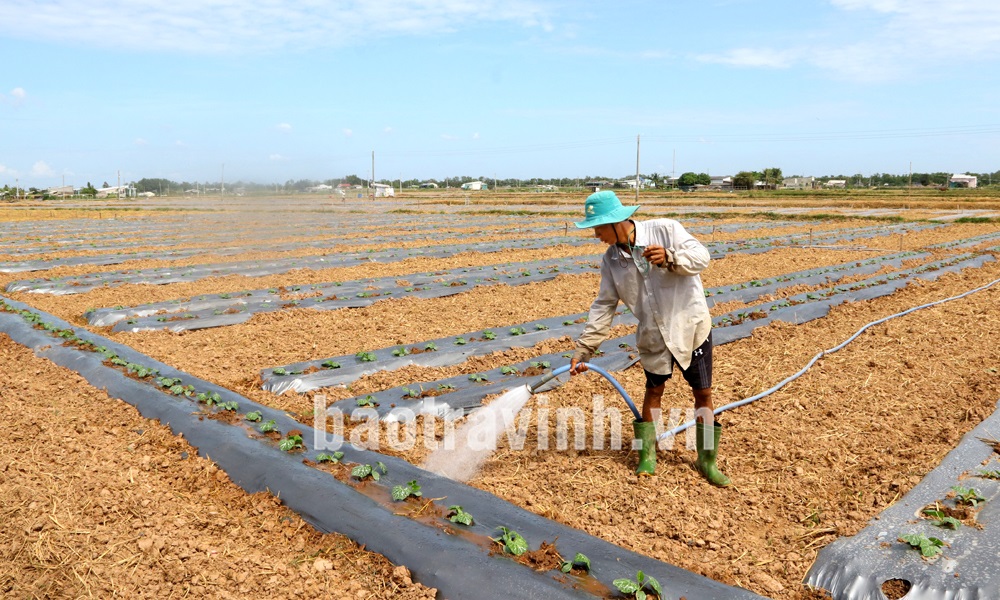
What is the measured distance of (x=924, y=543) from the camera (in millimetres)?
3184

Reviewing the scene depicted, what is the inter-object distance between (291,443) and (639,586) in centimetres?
247

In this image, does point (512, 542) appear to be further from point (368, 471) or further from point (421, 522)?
point (368, 471)

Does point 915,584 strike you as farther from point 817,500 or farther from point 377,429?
point 377,429

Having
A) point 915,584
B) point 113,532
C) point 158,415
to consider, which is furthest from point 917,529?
point 158,415

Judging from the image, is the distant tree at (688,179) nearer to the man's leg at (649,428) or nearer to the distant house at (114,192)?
the distant house at (114,192)

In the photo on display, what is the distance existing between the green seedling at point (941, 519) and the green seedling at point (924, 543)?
183 mm

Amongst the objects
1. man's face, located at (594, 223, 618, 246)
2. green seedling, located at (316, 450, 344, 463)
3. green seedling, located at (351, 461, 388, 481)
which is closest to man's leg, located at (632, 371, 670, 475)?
man's face, located at (594, 223, 618, 246)

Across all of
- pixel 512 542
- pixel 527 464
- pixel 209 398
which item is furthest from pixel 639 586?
pixel 209 398

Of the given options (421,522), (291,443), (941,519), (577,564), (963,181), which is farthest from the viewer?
(963,181)

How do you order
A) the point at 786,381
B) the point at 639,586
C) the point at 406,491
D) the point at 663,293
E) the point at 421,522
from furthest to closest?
the point at 786,381 < the point at 663,293 < the point at 406,491 < the point at 421,522 < the point at 639,586

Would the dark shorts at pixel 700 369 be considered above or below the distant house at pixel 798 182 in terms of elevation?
below

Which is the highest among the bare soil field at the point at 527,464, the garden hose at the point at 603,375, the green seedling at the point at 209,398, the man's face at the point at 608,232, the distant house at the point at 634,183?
the distant house at the point at 634,183

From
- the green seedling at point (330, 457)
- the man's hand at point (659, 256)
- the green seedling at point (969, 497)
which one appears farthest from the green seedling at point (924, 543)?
the green seedling at point (330, 457)

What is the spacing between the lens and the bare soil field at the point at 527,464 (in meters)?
3.32
